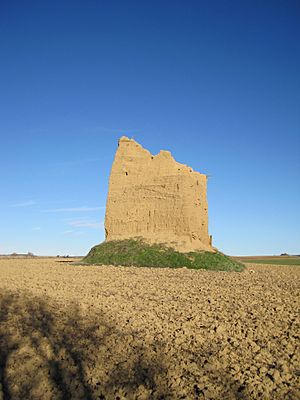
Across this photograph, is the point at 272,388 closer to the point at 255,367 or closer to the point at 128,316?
the point at 255,367

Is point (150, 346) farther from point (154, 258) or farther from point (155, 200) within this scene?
point (155, 200)

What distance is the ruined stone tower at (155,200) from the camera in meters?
29.9

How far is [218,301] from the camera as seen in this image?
40.6 ft

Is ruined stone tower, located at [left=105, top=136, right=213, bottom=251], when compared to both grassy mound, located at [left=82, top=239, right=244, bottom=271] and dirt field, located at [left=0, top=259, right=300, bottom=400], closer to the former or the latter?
grassy mound, located at [left=82, top=239, right=244, bottom=271]

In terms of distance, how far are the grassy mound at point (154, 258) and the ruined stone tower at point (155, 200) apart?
3.08ft

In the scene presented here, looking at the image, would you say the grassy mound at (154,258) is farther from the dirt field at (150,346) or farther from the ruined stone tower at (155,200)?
the dirt field at (150,346)

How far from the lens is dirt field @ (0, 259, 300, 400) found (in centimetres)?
665

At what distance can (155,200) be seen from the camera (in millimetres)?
31094

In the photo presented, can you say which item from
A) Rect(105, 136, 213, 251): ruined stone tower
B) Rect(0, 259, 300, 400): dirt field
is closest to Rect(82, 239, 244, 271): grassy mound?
Rect(105, 136, 213, 251): ruined stone tower

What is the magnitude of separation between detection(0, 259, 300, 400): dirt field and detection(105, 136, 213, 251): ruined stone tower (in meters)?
16.1

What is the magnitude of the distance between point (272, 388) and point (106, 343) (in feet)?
12.4

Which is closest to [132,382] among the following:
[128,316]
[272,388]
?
[272,388]

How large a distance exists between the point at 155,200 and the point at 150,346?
2296cm

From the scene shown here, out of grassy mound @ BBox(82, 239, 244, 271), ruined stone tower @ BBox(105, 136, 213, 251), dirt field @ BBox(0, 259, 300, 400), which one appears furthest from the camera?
ruined stone tower @ BBox(105, 136, 213, 251)
